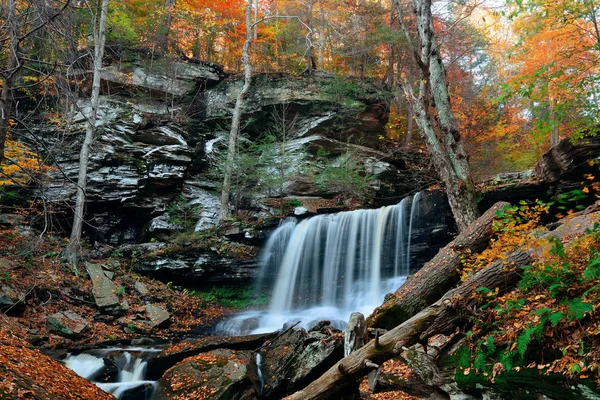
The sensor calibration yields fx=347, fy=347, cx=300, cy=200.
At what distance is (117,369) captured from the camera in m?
6.32

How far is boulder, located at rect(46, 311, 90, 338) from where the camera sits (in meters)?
7.42

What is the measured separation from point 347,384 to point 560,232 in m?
4.45

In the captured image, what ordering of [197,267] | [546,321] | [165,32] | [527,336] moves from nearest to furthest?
[527,336] → [546,321] → [197,267] → [165,32]

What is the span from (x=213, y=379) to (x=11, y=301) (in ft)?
18.3

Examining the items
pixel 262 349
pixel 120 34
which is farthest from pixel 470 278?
pixel 120 34

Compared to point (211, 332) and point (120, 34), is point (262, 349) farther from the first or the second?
point (120, 34)

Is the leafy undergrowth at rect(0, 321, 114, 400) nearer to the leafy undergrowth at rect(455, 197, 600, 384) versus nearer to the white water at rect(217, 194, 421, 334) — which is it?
the leafy undergrowth at rect(455, 197, 600, 384)

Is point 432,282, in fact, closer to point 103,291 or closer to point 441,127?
point 441,127

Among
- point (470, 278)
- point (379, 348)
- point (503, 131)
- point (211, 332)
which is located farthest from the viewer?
point (503, 131)

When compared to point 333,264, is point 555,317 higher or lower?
higher

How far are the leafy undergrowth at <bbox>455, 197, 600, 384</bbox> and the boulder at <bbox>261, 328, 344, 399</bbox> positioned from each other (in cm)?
184

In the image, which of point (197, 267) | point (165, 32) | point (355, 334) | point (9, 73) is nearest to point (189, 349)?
point (355, 334)

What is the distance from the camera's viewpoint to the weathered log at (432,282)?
5645 millimetres

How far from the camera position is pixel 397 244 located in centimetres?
1066
